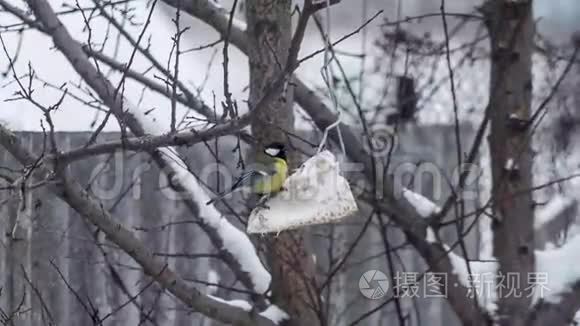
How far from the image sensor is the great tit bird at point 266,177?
7.58 feet

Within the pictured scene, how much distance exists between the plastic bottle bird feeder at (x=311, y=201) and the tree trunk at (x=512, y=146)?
91cm

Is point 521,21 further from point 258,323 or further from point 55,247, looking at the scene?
point 55,247

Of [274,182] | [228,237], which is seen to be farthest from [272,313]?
[274,182]

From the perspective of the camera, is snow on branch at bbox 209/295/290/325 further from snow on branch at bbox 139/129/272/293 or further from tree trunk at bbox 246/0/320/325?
snow on branch at bbox 139/129/272/293

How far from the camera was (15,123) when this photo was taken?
3.42m

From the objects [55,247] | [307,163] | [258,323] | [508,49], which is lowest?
[258,323]

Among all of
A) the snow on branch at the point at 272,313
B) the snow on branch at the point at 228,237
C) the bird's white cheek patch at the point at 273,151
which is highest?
the bird's white cheek patch at the point at 273,151

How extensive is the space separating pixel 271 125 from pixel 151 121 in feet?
1.74

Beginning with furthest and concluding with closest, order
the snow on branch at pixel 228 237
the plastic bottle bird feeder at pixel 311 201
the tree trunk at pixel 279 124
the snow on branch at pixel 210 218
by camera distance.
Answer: the snow on branch at pixel 228 237 → the snow on branch at pixel 210 218 → the tree trunk at pixel 279 124 → the plastic bottle bird feeder at pixel 311 201

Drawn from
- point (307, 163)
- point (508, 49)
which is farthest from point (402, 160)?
point (307, 163)

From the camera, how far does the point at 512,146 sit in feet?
9.84

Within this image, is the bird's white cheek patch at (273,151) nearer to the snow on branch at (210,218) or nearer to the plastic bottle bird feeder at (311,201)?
the plastic bottle bird feeder at (311,201)

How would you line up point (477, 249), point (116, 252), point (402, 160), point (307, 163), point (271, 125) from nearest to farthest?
point (307, 163), point (271, 125), point (116, 252), point (477, 249), point (402, 160)

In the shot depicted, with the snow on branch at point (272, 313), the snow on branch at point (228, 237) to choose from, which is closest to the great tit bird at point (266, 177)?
the snow on branch at point (272, 313)
